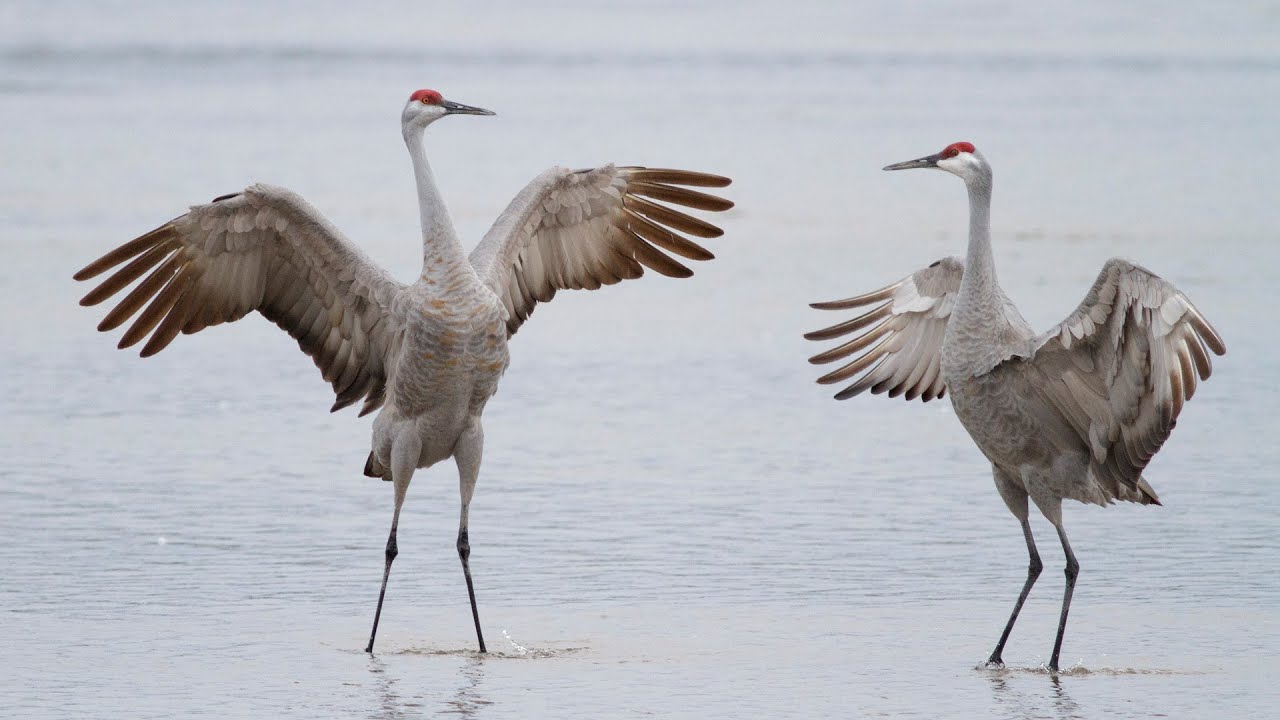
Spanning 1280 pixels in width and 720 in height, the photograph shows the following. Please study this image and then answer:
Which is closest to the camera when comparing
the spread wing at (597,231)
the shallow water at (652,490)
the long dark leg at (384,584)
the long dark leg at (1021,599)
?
the shallow water at (652,490)

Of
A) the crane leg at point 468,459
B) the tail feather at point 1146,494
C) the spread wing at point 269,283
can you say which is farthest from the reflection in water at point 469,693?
the tail feather at point 1146,494

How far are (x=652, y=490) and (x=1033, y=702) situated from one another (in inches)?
117

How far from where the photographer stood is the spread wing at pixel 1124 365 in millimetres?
6379

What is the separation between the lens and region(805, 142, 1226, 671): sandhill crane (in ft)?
21.2

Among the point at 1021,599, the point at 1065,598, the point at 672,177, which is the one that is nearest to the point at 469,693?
the point at 1021,599

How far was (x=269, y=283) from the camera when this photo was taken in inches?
309

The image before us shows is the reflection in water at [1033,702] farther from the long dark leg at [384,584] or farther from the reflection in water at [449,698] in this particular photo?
the long dark leg at [384,584]

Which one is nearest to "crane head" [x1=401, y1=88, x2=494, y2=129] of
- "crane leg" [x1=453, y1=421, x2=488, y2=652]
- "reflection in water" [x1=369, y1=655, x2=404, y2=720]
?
"crane leg" [x1=453, y1=421, x2=488, y2=652]

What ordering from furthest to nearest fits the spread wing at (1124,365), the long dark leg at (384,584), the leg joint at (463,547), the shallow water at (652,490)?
the leg joint at (463,547), the long dark leg at (384,584), the shallow water at (652,490), the spread wing at (1124,365)

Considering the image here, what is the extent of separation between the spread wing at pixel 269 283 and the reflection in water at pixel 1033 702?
269 centimetres

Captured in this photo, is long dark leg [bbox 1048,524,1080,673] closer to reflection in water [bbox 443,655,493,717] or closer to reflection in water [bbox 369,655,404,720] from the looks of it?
reflection in water [bbox 443,655,493,717]

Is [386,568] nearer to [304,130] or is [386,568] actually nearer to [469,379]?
[469,379]

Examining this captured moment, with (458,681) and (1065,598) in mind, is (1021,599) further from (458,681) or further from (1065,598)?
(458,681)

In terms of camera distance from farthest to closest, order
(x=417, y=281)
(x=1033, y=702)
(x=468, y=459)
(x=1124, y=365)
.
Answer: (x=468, y=459), (x=417, y=281), (x=1124, y=365), (x=1033, y=702)
